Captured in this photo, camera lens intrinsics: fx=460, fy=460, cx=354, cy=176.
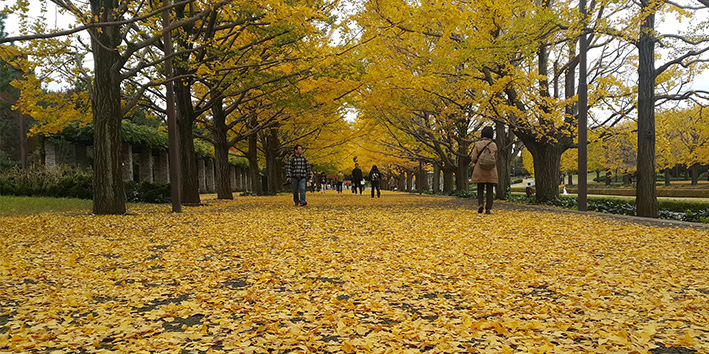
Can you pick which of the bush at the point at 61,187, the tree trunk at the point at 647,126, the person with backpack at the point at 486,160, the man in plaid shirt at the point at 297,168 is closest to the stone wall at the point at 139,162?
the bush at the point at 61,187

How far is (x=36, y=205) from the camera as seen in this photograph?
485 inches

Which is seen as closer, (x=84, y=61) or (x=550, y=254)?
(x=550, y=254)

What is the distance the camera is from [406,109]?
18.5 metres

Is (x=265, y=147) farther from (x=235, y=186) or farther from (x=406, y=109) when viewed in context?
(x=235, y=186)

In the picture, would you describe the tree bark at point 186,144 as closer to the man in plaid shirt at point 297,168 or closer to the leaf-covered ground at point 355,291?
the man in plaid shirt at point 297,168

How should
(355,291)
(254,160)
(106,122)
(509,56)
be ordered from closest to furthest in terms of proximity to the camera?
(355,291)
(106,122)
(509,56)
(254,160)

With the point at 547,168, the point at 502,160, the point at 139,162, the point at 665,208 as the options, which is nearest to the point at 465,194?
the point at 502,160

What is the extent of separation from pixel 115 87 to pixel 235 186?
33525mm

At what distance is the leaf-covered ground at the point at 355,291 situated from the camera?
9.05 ft

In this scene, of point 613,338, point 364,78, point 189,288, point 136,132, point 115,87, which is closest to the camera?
point 613,338

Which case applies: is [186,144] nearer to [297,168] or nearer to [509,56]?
[297,168]

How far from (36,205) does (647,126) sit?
595 inches

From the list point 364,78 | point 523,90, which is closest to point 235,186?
point 364,78

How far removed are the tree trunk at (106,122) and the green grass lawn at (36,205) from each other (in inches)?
95.8
